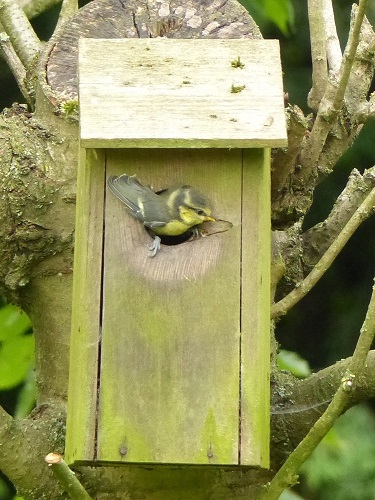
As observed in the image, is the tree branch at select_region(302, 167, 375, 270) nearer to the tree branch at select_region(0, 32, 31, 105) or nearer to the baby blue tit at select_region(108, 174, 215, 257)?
the baby blue tit at select_region(108, 174, 215, 257)

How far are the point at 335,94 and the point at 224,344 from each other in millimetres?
811

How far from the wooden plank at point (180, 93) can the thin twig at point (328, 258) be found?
0.28 meters

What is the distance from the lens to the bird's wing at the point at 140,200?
2.38 m

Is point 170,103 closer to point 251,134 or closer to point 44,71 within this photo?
point 251,134

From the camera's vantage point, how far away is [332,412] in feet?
6.79

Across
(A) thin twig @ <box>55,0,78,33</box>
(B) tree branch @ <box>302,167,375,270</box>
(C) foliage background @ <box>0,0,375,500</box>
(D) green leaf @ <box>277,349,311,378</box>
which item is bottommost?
(C) foliage background @ <box>0,0,375,500</box>

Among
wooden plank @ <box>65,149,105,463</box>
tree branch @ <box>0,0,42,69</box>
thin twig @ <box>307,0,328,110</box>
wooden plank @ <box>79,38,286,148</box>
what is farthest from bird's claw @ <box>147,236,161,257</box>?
tree branch @ <box>0,0,42,69</box>

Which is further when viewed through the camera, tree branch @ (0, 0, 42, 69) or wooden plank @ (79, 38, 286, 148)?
tree branch @ (0, 0, 42, 69)

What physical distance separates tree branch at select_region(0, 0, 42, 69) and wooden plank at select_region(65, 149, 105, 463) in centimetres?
80

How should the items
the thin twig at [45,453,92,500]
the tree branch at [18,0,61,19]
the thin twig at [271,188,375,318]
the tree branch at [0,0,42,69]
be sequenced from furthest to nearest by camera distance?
the tree branch at [18,0,61,19]
the tree branch at [0,0,42,69]
the thin twig at [271,188,375,318]
the thin twig at [45,453,92,500]

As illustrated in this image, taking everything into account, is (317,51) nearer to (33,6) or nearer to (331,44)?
(331,44)

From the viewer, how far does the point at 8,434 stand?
2402 millimetres

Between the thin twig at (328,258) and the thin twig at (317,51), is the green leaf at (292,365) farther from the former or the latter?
the thin twig at (317,51)

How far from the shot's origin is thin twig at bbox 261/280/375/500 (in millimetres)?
2047
